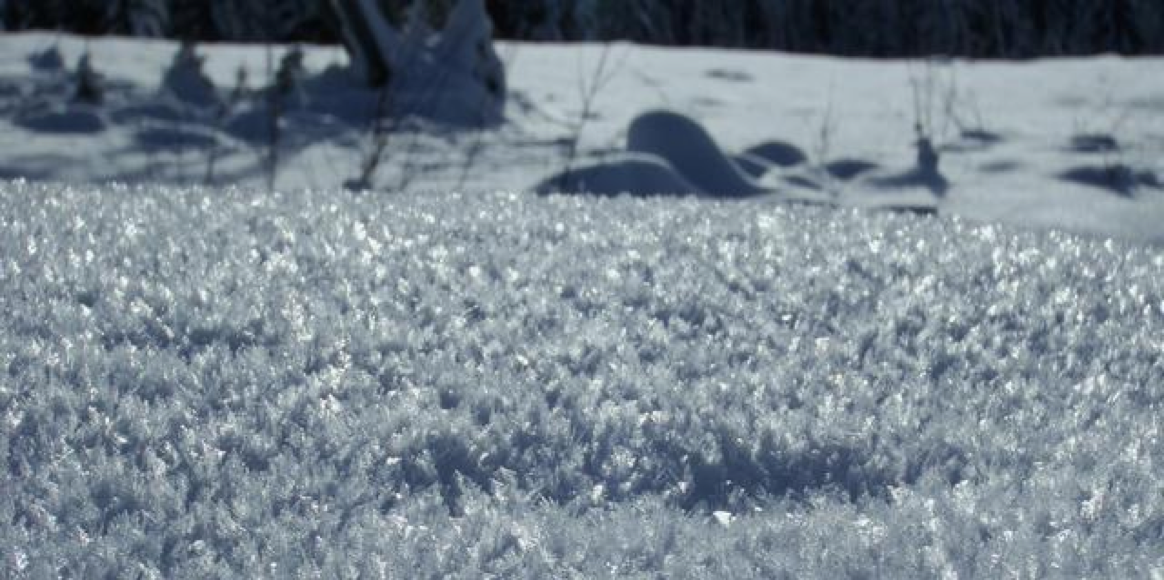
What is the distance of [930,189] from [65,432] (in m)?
3.80

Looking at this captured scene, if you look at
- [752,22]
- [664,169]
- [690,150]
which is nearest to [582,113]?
[690,150]

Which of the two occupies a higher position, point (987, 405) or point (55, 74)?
point (987, 405)

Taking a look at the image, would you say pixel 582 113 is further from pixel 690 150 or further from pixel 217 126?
pixel 217 126

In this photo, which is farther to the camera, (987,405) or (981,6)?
(981,6)

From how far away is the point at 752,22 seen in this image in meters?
16.2

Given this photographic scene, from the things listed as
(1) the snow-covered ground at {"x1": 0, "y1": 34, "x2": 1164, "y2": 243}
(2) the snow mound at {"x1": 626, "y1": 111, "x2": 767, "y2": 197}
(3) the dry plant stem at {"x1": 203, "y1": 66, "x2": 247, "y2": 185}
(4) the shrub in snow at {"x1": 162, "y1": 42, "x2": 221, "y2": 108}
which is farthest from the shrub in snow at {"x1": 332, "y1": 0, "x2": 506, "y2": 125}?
(2) the snow mound at {"x1": 626, "y1": 111, "x2": 767, "y2": 197}

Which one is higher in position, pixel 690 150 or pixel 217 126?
pixel 690 150

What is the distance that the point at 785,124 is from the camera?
5996 millimetres

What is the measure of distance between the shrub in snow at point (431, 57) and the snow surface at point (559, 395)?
144 inches

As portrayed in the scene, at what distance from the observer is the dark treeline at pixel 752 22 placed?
13766 millimetres

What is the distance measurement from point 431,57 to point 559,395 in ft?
16.5

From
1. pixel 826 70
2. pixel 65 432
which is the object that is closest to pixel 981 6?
pixel 826 70

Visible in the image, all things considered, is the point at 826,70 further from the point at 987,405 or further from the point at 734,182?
the point at 987,405

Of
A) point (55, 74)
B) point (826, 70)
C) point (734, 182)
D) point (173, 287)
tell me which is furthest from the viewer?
point (826, 70)
